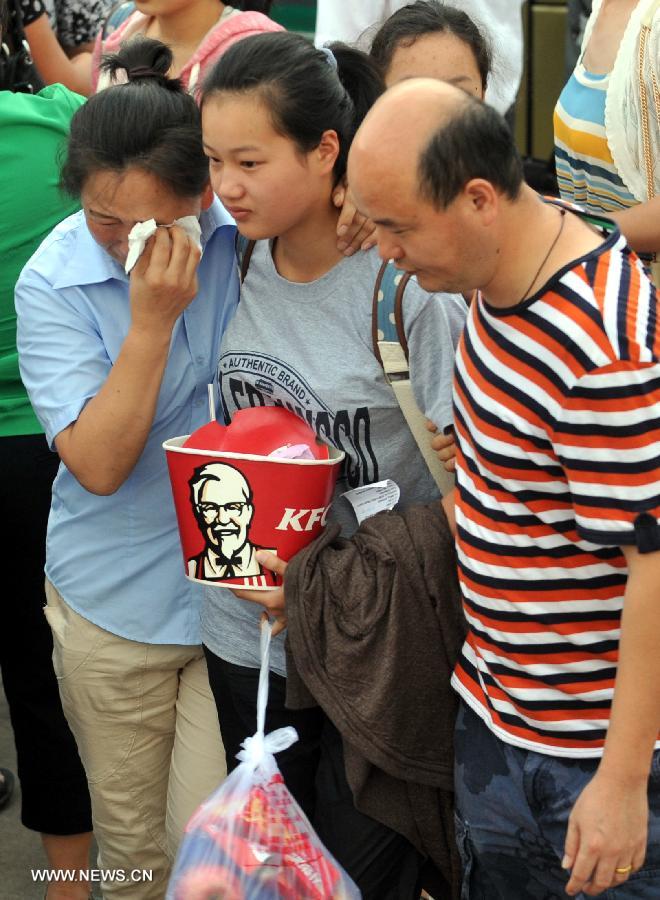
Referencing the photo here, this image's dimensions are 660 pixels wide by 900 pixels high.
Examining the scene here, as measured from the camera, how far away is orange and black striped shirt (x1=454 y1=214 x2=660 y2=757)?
5.11 ft

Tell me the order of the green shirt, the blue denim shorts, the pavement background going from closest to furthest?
the blue denim shorts → the green shirt → the pavement background

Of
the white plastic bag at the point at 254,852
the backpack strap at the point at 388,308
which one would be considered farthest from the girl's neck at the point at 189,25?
the white plastic bag at the point at 254,852

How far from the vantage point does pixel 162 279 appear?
2238mm

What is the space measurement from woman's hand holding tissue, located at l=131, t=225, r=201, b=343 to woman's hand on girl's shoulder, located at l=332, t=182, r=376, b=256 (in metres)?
0.30

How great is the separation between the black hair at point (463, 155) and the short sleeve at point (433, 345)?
1.25 feet

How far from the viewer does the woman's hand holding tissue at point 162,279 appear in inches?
88.3

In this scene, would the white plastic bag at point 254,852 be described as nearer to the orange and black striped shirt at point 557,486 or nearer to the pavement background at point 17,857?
the orange and black striped shirt at point 557,486

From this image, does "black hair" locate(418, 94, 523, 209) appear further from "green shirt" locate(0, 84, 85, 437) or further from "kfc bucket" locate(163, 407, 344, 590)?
"green shirt" locate(0, 84, 85, 437)

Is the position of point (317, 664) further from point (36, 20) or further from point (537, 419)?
point (36, 20)

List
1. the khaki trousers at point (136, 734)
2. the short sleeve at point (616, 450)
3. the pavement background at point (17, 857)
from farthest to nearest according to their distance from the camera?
the pavement background at point (17, 857)
the khaki trousers at point (136, 734)
the short sleeve at point (616, 450)

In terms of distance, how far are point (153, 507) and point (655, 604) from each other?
46.4 inches

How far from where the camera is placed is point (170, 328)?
7.55ft

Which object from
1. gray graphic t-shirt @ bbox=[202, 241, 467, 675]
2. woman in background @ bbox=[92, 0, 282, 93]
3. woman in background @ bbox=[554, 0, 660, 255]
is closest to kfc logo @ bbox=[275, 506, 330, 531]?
gray graphic t-shirt @ bbox=[202, 241, 467, 675]

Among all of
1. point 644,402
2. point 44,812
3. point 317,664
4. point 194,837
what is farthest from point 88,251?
point 44,812
